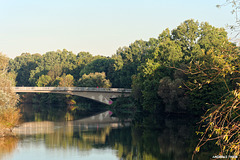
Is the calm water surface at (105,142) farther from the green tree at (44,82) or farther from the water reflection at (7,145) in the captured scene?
the green tree at (44,82)

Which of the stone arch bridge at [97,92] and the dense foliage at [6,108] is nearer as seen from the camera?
the dense foliage at [6,108]

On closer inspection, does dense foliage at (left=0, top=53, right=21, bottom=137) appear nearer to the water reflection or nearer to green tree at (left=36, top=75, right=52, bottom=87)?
the water reflection

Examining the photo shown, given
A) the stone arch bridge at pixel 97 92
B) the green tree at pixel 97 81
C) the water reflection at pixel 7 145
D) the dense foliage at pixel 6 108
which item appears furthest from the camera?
the green tree at pixel 97 81

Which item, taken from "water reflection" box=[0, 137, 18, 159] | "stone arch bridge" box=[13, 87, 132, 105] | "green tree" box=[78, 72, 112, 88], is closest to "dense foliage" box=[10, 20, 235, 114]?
"green tree" box=[78, 72, 112, 88]

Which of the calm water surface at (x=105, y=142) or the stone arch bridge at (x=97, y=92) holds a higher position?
the stone arch bridge at (x=97, y=92)

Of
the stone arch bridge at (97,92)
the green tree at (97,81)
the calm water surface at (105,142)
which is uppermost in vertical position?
the green tree at (97,81)

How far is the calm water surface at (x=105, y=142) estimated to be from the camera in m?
35.4

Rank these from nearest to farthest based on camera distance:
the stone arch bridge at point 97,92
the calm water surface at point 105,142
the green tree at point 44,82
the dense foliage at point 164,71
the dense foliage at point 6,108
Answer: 1. the calm water surface at point 105,142
2. the dense foliage at point 6,108
3. the dense foliage at point 164,71
4. the stone arch bridge at point 97,92
5. the green tree at point 44,82

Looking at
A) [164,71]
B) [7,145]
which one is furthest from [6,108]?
[164,71]

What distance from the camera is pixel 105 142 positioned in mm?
43312

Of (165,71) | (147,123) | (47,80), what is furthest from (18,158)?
(47,80)

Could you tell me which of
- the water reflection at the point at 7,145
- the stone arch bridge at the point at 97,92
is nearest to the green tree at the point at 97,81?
the stone arch bridge at the point at 97,92

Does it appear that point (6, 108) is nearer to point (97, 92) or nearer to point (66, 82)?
point (97, 92)

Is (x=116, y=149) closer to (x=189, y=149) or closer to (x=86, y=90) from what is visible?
(x=189, y=149)
